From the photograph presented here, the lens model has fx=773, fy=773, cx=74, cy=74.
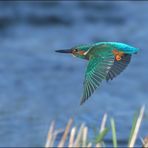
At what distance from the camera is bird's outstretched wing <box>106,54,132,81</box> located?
2463 millimetres

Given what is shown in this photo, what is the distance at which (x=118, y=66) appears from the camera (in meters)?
2.49

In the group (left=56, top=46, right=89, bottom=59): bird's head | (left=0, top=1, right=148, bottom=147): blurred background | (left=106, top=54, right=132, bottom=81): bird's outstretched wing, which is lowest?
(left=0, top=1, right=148, bottom=147): blurred background

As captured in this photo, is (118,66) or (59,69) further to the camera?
(59,69)

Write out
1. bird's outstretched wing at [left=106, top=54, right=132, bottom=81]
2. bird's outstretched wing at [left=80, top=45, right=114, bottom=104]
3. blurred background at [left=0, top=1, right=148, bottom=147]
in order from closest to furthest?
bird's outstretched wing at [left=80, top=45, right=114, bottom=104], bird's outstretched wing at [left=106, top=54, right=132, bottom=81], blurred background at [left=0, top=1, right=148, bottom=147]

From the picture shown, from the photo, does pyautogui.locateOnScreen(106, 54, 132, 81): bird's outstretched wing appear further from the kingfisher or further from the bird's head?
the bird's head

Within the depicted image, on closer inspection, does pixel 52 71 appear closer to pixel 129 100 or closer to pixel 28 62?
pixel 28 62

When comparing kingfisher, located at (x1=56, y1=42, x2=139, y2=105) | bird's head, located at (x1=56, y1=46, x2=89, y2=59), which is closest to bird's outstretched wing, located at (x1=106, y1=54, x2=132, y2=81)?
kingfisher, located at (x1=56, y1=42, x2=139, y2=105)

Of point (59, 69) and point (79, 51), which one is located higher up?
point (79, 51)

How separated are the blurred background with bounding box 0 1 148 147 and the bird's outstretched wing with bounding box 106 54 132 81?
394cm

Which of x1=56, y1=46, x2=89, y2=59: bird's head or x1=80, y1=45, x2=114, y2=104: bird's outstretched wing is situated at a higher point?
x1=56, y1=46, x2=89, y2=59: bird's head

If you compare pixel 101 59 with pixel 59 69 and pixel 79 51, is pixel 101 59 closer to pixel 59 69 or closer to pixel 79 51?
pixel 79 51


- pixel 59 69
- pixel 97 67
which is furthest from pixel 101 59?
pixel 59 69

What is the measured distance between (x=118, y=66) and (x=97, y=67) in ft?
0.34

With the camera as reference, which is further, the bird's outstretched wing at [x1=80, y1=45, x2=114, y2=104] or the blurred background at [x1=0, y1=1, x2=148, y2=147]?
the blurred background at [x1=0, y1=1, x2=148, y2=147]
